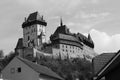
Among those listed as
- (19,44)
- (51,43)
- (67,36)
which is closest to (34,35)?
(19,44)

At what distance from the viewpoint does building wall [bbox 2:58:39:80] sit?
41.1 meters

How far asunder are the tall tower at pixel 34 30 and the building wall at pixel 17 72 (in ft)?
356

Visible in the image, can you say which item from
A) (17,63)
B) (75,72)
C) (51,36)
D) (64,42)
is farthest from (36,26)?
(17,63)

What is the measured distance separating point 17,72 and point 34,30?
11847 centimetres

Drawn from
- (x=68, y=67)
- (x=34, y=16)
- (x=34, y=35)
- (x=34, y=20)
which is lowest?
(x=68, y=67)

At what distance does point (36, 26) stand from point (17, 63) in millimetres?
118449

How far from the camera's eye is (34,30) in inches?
6334

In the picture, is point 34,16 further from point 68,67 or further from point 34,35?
point 68,67

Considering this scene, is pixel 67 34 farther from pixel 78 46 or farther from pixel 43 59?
pixel 43 59

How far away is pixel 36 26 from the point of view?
16112 cm

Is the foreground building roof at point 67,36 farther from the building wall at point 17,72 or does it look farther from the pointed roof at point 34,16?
the building wall at point 17,72

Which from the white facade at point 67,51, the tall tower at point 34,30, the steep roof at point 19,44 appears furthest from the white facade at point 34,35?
the white facade at point 67,51

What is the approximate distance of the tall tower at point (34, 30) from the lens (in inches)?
6134

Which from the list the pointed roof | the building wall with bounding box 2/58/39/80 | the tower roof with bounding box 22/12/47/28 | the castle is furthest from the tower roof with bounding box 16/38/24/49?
the building wall with bounding box 2/58/39/80
